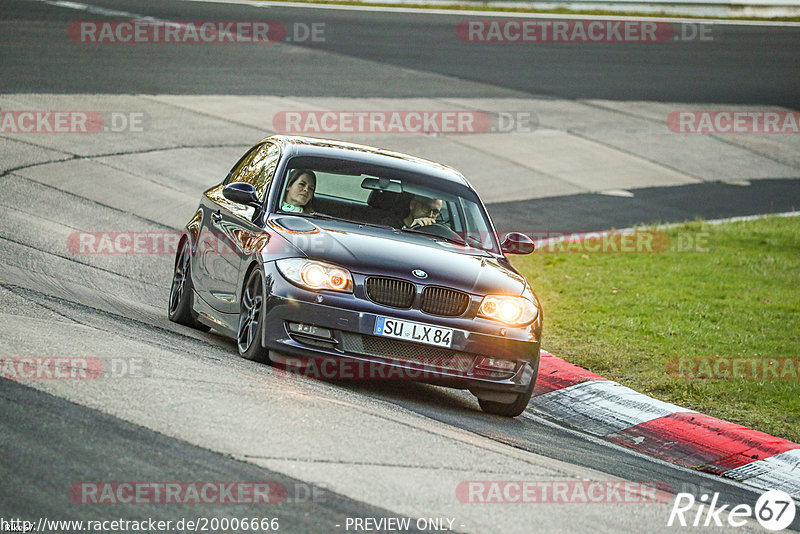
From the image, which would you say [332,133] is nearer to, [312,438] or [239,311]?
[239,311]

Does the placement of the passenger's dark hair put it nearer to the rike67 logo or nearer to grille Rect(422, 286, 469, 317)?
grille Rect(422, 286, 469, 317)

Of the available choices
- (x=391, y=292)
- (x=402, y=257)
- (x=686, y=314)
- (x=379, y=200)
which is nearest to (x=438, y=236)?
(x=379, y=200)

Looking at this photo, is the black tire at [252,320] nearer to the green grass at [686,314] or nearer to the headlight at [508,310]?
the headlight at [508,310]

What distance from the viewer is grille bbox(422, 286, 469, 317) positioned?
26.9 ft

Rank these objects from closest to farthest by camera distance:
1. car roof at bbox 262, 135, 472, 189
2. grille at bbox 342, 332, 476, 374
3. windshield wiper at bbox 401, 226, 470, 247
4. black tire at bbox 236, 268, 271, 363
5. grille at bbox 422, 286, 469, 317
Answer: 1. grille at bbox 342, 332, 476, 374
2. grille at bbox 422, 286, 469, 317
3. black tire at bbox 236, 268, 271, 363
4. windshield wiper at bbox 401, 226, 470, 247
5. car roof at bbox 262, 135, 472, 189

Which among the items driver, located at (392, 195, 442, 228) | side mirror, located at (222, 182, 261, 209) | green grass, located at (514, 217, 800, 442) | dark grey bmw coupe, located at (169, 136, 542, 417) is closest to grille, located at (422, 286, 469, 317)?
dark grey bmw coupe, located at (169, 136, 542, 417)

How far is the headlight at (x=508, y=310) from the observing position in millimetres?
8359

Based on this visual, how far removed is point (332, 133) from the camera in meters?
21.5

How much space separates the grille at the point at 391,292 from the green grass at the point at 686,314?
2.62m

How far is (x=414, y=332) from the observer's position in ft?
26.6

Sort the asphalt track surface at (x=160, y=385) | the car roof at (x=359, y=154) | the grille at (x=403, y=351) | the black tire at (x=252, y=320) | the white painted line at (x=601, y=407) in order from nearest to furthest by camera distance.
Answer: the asphalt track surface at (x=160, y=385), the grille at (x=403, y=351), the black tire at (x=252, y=320), the white painted line at (x=601, y=407), the car roof at (x=359, y=154)

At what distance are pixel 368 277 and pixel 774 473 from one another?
289 cm

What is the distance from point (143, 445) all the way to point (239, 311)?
9.99 feet

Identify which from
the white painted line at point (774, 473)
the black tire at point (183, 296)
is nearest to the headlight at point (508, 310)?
the white painted line at point (774, 473)
